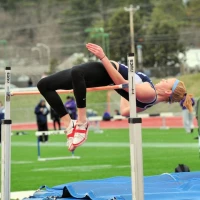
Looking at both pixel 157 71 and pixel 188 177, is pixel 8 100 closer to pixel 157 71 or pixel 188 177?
pixel 188 177

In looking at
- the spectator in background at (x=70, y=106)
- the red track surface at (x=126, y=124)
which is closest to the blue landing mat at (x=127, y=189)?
the spectator in background at (x=70, y=106)

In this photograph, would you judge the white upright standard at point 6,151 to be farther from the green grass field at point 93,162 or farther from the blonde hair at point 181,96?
the green grass field at point 93,162

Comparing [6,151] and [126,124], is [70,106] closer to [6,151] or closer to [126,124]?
[126,124]

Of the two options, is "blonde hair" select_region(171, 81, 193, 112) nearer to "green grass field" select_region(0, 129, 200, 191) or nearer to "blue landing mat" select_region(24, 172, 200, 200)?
"blue landing mat" select_region(24, 172, 200, 200)

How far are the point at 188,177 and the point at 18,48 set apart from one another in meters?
73.3

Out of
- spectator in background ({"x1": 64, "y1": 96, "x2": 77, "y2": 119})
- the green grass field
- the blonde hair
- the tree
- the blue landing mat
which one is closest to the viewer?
the blue landing mat

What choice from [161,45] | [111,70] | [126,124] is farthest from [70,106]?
[161,45]

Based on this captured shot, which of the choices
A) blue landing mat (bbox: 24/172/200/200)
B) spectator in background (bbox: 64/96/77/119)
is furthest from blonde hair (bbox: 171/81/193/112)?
spectator in background (bbox: 64/96/77/119)

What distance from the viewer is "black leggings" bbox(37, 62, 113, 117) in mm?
7727

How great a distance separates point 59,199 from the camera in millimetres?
7781

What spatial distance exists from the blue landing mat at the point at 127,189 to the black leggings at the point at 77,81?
905 mm

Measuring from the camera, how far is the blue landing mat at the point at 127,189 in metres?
7.32

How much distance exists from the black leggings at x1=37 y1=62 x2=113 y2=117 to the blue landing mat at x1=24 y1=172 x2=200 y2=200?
0.91m

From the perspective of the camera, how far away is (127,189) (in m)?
7.96
